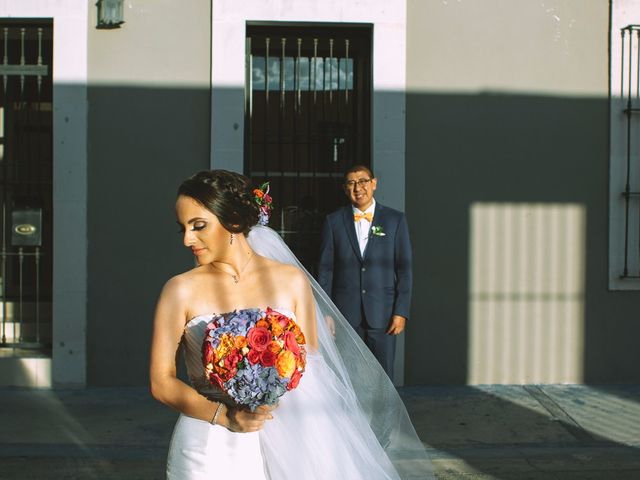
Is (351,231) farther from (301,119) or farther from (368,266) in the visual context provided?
(301,119)

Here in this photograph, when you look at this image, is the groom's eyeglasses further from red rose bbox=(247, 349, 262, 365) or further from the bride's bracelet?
red rose bbox=(247, 349, 262, 365)

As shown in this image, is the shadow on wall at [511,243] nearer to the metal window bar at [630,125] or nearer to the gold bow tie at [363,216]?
the metal window bar at [630,125]

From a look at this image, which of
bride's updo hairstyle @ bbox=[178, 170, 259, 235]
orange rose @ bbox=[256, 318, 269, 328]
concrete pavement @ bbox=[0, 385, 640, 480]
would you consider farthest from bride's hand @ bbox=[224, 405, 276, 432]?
concrete pavement @ bbox=[0, 385, 640, 480]

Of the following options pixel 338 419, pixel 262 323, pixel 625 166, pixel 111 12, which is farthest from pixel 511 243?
pixel 262 323

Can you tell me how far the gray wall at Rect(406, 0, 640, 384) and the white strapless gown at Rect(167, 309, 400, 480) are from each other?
17.0 ft

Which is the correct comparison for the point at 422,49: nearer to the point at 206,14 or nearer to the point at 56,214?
the point at 206,14

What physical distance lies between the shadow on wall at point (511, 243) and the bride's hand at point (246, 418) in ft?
17.9

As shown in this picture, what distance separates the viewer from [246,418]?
109 inches

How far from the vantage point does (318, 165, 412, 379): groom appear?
21.6ft

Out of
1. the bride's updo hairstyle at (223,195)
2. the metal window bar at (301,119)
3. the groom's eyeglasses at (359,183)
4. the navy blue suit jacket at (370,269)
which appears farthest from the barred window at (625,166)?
the bride's updo hairstyle at (223,195)

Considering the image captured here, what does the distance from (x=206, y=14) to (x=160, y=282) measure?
2418 mm

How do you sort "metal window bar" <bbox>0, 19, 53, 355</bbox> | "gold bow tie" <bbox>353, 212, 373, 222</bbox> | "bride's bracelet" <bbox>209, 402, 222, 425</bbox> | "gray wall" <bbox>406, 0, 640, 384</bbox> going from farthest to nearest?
"metal window bar" <bbox>0, 19, 53, 355</bbox>
"gray wall" <bbox>406, 0, 640, 384</bbox>
"gold bow tie" <bbox>353, 212, 373, 222</bbox>
"bride's bracelet" <bbox>209, 402, 222, 425</bbox>

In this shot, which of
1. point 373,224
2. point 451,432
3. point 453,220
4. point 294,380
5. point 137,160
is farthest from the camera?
point 453,220

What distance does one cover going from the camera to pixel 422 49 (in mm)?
8164
